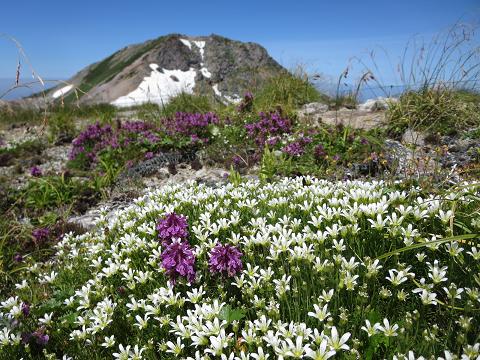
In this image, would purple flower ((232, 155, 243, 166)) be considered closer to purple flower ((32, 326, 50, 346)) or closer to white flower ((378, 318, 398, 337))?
purple flower ((32, 326, 50, 346))

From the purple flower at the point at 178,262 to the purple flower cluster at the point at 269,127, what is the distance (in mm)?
6512

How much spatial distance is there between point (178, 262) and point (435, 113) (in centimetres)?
875

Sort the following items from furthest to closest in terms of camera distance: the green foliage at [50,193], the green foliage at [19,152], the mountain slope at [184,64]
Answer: the mountain slope at [184,64]
the green foliage at [19,152]
the green foliage at [50,193]

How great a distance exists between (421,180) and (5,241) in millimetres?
6693

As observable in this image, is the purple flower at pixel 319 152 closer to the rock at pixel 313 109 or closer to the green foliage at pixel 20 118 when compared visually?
the rock at pixel 313 109

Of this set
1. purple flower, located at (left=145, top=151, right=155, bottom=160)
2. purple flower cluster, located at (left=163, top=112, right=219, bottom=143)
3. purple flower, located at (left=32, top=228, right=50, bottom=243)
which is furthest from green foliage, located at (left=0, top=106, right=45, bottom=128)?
purple flower, located at (left=32, top=228, right=50, bottom=243)

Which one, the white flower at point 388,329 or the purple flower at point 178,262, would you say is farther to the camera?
the purple flower at point 178,262

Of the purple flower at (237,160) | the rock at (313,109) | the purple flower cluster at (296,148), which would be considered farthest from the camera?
the rock at (313,109)

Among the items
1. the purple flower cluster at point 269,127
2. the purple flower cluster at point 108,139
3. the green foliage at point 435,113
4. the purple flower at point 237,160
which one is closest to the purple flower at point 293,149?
the purple flower at point 237,160

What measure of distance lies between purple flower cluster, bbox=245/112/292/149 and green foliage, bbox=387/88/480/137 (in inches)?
108

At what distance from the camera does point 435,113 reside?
920cm

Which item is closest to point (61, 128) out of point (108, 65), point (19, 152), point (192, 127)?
point (19, 152)

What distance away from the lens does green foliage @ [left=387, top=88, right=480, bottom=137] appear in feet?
28.9

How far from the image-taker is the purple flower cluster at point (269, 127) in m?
9.50
